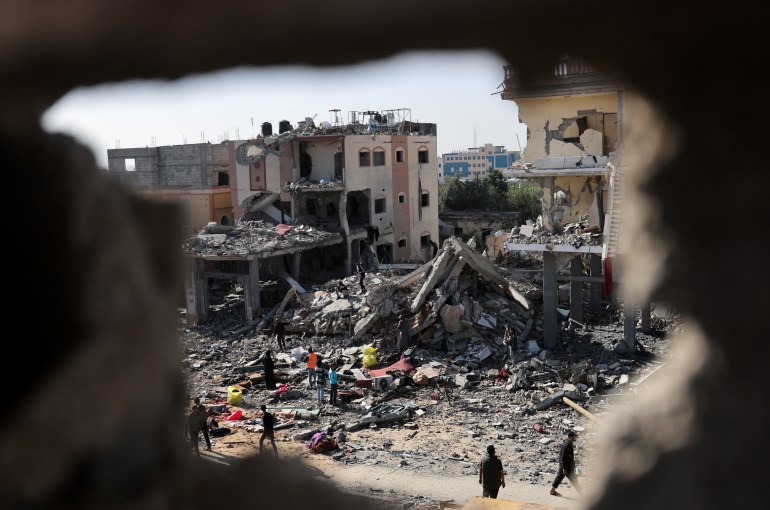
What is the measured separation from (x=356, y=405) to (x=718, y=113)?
560 inches

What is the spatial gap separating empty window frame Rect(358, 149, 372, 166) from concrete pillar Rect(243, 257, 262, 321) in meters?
8.33

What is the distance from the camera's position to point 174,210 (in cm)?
180

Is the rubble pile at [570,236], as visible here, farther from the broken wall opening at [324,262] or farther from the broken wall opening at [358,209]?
the broken wall opening at [358,209]

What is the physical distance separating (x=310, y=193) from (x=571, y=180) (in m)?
12.9

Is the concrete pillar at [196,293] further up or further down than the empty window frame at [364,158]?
further down

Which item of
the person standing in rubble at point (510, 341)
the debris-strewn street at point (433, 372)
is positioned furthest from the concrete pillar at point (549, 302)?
the person standing in rubble at point (510, 341)

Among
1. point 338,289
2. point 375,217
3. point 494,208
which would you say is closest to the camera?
point 338,289

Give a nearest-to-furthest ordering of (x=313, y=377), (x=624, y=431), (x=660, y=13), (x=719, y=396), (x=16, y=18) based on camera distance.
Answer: (x=16, y=18), (x=660, y=13), (x=719, y=396), (x=624, y=431), (x=313, y=377)

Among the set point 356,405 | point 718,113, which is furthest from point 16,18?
point 356,405

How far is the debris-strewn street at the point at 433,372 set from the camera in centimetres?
1288

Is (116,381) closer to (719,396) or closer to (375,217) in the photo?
(719,396)

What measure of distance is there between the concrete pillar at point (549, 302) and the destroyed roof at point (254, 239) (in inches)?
356

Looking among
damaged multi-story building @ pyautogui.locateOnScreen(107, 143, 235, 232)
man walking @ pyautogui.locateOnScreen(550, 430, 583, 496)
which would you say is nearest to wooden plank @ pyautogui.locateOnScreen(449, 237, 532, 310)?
man walking @ pyautogui.locateOnScreen(550, 430, 583, 496)

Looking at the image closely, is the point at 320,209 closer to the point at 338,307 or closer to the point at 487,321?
the point at 338,307
